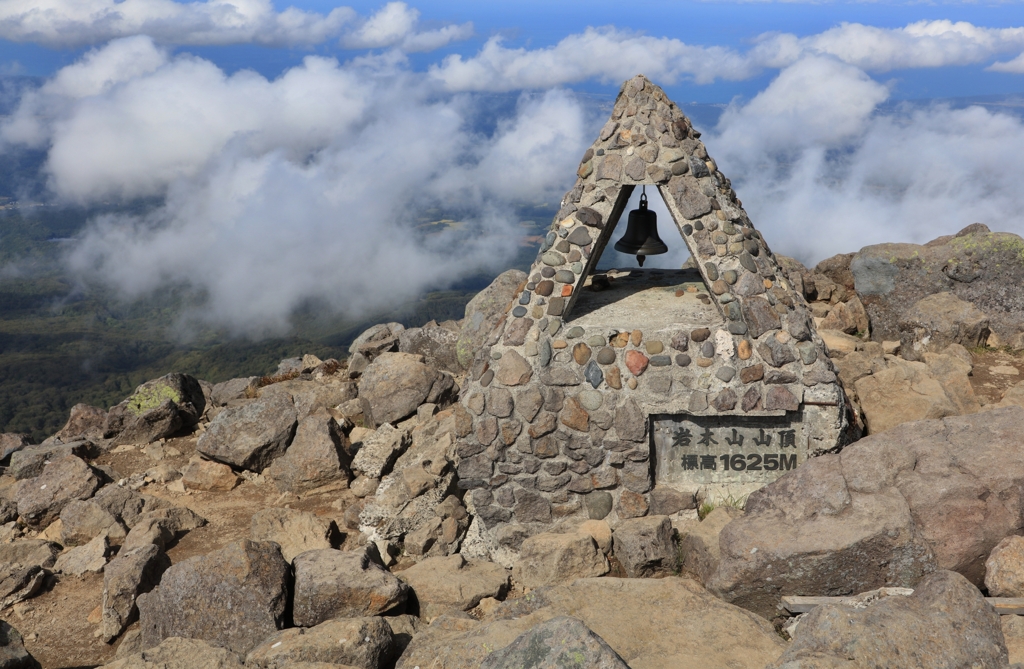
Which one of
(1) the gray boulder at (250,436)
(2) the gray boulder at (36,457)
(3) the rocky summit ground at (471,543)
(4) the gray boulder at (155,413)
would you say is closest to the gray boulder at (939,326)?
(3) the rocky summit ground at (471,543)

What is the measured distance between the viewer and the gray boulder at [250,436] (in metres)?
11.6

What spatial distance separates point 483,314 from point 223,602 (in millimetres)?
9610

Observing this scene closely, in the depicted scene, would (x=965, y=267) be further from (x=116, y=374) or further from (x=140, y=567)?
(x=116, y=374)

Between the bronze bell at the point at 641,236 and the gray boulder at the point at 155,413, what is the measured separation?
32.0ft

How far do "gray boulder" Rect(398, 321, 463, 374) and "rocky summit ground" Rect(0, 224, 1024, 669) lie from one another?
5.76ft

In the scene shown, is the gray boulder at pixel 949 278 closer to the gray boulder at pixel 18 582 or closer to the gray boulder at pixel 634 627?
the gray boulder at pixel 634 627

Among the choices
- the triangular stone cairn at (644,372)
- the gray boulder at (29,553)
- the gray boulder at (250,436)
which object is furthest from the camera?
the gray boulder at (250,436)

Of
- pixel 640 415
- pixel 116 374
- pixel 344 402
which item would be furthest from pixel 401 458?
pixel 116 374

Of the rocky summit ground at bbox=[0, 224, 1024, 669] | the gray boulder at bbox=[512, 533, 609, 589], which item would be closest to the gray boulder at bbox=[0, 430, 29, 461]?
the rocky summit ground at bbox=[0, 224, 1024, 669]

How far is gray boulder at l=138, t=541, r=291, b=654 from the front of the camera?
6945 millimetres

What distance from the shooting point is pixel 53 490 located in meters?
11.0

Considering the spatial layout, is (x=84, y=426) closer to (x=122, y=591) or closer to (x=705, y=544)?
(x=122, y=591)

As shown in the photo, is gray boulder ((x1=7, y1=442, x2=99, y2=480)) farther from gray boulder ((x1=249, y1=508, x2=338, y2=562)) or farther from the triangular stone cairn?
the triangular stone cairn

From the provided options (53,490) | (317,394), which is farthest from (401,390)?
(53,490)
